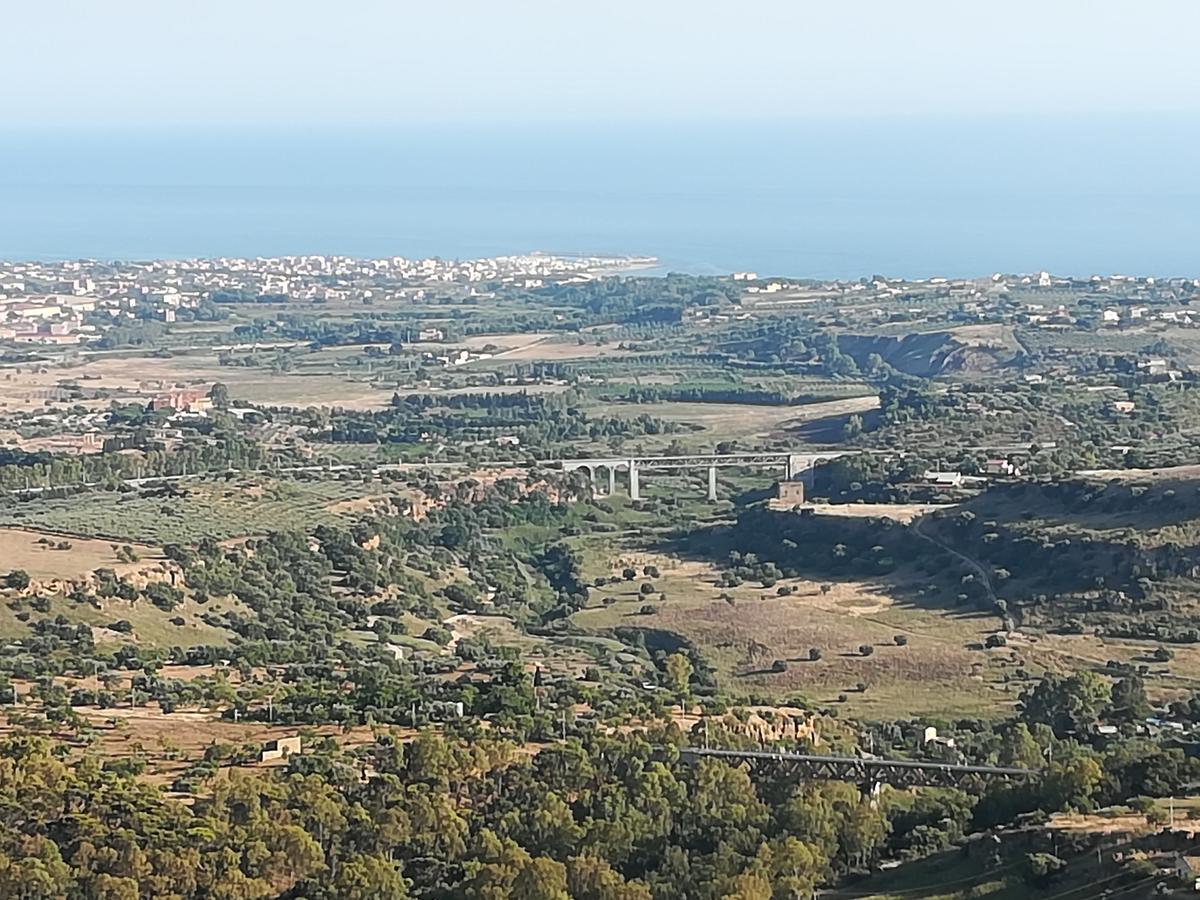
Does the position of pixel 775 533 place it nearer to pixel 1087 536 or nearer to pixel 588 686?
pixel 1087 536

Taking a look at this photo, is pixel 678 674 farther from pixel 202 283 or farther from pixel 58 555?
pixel 202 283

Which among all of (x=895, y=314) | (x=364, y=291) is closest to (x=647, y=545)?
(x=895, y=314)

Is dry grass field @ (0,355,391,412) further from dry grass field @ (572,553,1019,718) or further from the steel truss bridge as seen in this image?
the steel truss bridge

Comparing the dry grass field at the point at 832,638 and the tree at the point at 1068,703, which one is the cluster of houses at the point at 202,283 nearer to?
the dry grass field at the point at 832,638

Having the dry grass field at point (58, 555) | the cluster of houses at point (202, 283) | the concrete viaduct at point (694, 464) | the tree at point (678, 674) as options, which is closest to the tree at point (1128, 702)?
the tree at point (678, 674)

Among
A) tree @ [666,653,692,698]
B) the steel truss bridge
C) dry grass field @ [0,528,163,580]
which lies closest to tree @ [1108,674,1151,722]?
the steel truss bridge

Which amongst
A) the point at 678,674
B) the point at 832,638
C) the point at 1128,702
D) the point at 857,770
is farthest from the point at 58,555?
the point at 1128,702
